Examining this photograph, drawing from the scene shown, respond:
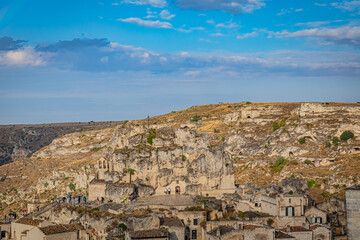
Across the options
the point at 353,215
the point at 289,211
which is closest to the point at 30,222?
the point at 289,211

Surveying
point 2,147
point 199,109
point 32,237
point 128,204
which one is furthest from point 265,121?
point 2,147

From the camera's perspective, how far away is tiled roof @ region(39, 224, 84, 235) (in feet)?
174

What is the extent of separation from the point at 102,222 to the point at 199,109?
116182mm

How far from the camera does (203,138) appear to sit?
6881cm

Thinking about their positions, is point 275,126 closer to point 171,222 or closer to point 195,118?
point 195,118

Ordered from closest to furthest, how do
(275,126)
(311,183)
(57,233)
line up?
(57,233)
(311,183)
(275,126)

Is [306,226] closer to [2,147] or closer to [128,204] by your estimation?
[128,204]

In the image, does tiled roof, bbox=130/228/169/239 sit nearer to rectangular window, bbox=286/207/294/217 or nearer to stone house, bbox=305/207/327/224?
rectangular window, bbox=286/207/294/217

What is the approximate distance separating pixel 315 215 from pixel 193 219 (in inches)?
494

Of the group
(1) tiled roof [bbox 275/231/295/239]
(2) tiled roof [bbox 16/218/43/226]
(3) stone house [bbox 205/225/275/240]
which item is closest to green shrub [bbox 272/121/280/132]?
(1) tiled roof [bbox 275/231/295/239]

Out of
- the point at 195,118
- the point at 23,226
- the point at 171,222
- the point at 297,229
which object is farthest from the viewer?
the point at 195,118

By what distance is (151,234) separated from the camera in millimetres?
49906

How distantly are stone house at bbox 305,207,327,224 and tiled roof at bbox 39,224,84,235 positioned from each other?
23395mm

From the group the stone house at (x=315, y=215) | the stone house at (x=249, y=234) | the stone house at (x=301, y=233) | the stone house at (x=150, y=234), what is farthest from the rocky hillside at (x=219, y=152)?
the stone house at (x=301, y=233)
